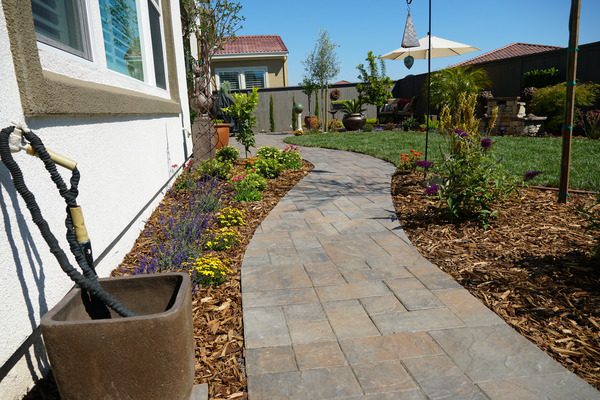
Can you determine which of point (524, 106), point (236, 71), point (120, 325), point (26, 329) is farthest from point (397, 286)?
point (236, 71)

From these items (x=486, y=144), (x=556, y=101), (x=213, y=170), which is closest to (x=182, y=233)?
(x=213, y=170)

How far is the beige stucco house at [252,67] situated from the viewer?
22312mm

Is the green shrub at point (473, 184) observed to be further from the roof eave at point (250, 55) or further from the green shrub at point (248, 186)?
the roof eave at point (250, 55)

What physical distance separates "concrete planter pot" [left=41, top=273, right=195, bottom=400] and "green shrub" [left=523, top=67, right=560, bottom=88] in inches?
556

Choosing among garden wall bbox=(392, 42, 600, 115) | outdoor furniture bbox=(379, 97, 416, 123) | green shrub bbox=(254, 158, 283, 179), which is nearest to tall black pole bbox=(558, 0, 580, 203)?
green shrub bbox=(254, 158, 283, 179)

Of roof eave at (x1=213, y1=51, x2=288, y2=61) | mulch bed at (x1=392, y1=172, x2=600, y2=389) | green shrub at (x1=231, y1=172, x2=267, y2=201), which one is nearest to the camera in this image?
mulch bed at (x1=392, y1=172, x2=600, y2=389)

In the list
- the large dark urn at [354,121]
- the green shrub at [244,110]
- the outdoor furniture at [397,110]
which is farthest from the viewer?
the outdoor furniture at [397,110]

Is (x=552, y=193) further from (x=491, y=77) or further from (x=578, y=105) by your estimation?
(x=491, y=77)

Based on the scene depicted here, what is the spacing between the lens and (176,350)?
149 cm

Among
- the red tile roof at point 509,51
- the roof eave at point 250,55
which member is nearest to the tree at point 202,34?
the roof eave at point 250,55

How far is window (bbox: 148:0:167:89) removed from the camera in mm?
5743

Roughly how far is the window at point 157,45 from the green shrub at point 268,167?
191 cm

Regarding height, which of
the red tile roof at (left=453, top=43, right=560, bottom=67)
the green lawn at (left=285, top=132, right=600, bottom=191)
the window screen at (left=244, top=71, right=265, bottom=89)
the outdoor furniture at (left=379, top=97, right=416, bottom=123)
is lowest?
the green lawn at (left=285, top=132, right=600, bottom=191)

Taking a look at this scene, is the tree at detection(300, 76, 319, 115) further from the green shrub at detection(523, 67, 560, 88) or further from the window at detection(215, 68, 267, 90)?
the green shrub at detection(523, 67, 560, 88)
